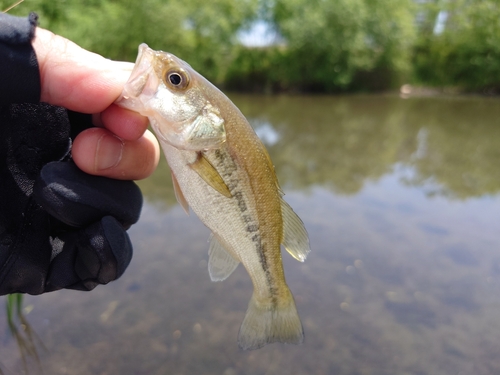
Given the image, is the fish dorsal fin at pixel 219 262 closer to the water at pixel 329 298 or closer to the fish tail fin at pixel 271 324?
the fish tail fin at pixel 271 324

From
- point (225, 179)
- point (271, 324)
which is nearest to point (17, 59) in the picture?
point (225, 179)

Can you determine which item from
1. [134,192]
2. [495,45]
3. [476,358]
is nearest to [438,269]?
[476,358]

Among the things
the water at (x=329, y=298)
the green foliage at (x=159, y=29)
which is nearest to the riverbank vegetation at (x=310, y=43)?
the green foliage at (x=159, y=29)

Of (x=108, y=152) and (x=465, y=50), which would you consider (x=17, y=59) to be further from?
(x=465, y=50)

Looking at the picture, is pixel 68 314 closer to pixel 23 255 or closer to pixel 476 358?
pixel 23 255

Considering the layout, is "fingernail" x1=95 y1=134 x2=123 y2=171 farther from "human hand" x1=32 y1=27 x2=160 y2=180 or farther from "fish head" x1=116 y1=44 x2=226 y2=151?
"fish head" x1=116 y1=44 x2=226 y2=151

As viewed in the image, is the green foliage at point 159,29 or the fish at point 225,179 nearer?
the fish at point 225,179

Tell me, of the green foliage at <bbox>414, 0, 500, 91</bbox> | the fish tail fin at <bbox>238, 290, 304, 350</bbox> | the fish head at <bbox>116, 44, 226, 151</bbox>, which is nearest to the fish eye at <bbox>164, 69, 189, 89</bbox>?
the fish head at <bbox>116, 44, 226, 151</bbox>
